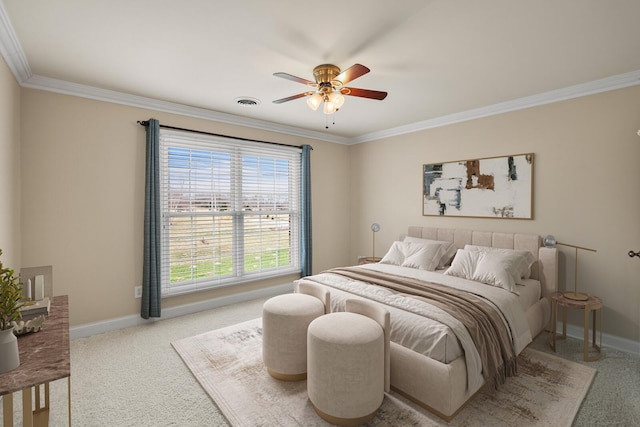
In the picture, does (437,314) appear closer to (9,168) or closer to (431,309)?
(431,309)

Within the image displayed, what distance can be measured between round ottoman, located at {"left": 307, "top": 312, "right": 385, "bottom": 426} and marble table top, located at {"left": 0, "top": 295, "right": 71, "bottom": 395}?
1.30 metres

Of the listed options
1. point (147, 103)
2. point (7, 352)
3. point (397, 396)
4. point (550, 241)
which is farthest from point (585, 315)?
point (147, 103)

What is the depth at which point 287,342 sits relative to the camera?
7.82 ft

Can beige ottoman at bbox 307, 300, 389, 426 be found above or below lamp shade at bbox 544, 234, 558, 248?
below

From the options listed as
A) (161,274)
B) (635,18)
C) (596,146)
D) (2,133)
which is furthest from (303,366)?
(596,146)

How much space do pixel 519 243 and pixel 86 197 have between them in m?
4.77

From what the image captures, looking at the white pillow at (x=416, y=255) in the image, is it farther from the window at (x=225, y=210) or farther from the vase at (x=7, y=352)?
the vase at (x=7, y=352)

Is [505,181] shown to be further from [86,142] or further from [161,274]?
[86,142]

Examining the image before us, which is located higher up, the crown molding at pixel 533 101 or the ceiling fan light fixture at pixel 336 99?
the crown molding at pixel 533 101

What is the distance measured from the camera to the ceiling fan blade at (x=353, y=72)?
213 centimetres

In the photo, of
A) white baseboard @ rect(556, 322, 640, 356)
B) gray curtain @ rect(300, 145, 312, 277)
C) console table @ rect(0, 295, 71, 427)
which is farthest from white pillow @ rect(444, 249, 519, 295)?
console table @ rect(0, 295, 71, 427)

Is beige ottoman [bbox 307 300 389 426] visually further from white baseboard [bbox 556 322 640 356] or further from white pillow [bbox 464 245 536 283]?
white baseboard [bbox 556 322 640 356]

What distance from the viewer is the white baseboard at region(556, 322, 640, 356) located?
292cm

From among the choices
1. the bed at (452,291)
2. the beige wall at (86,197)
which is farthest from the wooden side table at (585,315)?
the beige wall at (86,197)
